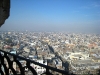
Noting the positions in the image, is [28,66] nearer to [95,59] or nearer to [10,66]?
[10,66]

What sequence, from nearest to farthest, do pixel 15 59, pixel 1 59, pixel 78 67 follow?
pixel 15 59 → pixel 1 59 → pixel 78 67

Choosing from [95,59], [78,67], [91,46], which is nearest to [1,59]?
[78,67]

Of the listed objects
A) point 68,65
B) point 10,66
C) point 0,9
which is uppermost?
point 0,9

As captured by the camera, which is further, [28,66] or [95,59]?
[95,59]

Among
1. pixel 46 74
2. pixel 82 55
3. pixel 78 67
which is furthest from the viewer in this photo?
pixel 82 55

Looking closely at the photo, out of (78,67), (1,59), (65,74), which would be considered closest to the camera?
(65,74)

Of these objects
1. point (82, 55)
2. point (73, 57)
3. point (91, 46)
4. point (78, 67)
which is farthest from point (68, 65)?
point (91, 46)

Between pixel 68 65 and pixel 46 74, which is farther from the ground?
pixel 46 74

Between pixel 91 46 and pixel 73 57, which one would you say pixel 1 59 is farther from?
pixel 91 46

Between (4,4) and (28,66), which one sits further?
(4,4)
